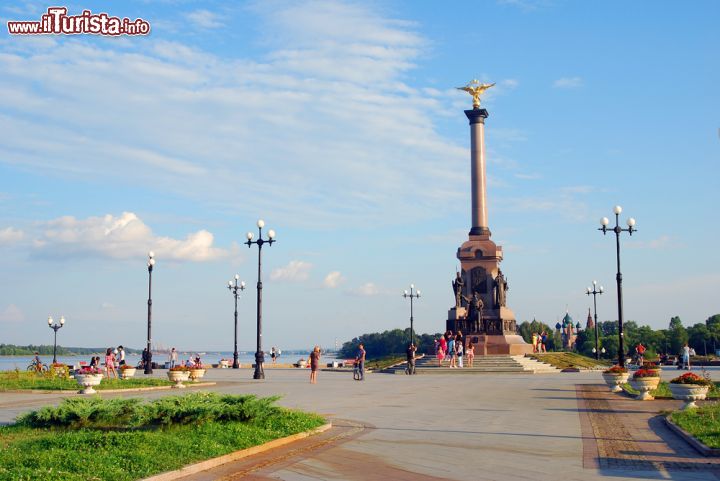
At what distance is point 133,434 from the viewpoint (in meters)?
12.0

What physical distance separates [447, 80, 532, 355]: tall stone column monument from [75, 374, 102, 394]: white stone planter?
103 ft

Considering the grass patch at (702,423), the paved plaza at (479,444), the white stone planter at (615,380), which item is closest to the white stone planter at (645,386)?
the paved plaza at (479,444)

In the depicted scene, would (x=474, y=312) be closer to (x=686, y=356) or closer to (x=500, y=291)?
(x=500, y=291)

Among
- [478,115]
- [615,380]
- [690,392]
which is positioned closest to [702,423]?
[690,392]

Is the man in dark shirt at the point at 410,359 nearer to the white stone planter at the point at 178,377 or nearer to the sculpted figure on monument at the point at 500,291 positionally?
the sculpted figure on monument at the point at 500,291

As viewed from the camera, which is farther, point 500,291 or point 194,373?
point 500,291

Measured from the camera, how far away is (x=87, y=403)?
13969mm

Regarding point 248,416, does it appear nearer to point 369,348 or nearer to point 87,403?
point 87,403

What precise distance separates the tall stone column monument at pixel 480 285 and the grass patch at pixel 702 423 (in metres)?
35.9

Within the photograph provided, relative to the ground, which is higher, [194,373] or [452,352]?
[452,352]

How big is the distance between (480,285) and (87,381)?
3500cm

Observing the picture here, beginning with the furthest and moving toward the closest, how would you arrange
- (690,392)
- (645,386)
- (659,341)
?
(659,341) → (645,386) → (690,392)

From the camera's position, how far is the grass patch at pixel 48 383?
28344 mm

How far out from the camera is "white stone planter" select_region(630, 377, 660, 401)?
23141mm
